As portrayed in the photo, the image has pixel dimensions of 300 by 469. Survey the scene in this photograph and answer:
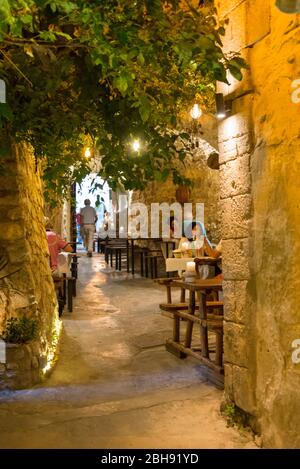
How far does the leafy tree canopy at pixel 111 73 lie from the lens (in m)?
2.69

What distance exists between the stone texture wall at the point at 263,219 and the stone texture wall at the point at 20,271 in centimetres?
192

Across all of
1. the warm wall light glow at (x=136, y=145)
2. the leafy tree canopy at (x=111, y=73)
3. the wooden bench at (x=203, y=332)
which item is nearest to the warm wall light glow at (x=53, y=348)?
the wooden bench at (x=203, y=332)

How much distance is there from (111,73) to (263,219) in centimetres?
141

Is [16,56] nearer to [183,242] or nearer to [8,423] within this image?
[8,423]

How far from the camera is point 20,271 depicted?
4305mm

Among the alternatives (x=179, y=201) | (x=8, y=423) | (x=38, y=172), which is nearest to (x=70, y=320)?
(x=38, y=172)

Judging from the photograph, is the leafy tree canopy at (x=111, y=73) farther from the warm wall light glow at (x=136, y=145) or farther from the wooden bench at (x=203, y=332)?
the wooden bench at (x=203, y=332)

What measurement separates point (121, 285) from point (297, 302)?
7.82 meters

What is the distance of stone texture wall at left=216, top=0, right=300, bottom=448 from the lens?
2.62 m

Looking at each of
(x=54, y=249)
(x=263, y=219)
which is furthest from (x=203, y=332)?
(x=54, y=249)

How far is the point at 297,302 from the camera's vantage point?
8.48 ft

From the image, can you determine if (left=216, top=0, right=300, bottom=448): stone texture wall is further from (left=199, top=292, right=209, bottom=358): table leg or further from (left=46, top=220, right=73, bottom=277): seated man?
(left=46, top=220, right=73, bottom=277): seated man

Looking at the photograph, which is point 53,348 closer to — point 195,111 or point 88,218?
point 195,111

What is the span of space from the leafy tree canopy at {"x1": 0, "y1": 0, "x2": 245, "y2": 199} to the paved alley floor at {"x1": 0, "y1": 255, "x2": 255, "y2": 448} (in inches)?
74.9
